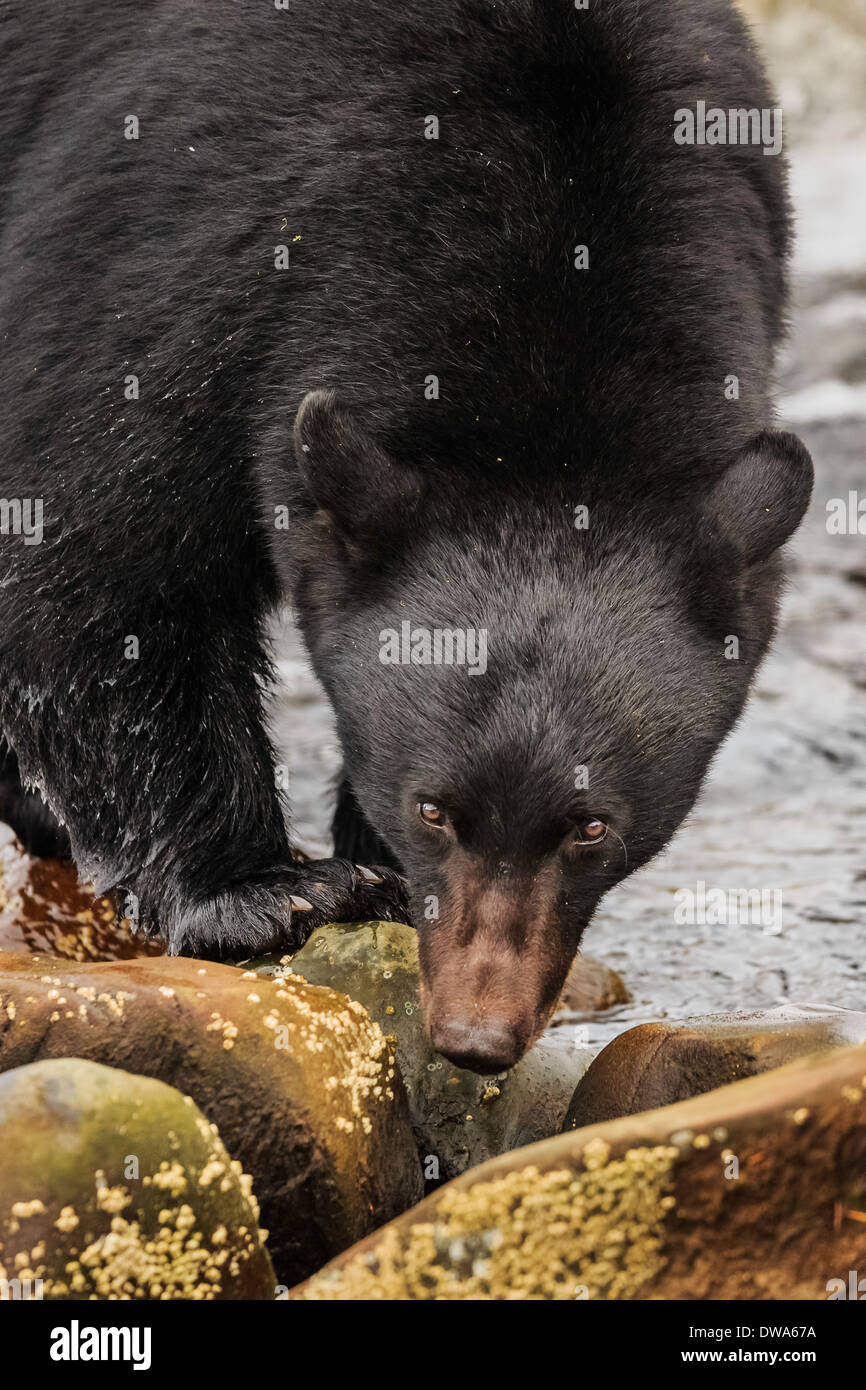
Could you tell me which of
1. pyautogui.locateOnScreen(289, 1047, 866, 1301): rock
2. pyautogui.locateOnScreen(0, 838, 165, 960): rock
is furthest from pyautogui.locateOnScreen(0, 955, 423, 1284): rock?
pyautogui.locateOnScreen(0, 838, 165, 960): rock

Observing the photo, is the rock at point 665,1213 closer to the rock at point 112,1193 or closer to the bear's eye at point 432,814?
the rock at point 112,1193

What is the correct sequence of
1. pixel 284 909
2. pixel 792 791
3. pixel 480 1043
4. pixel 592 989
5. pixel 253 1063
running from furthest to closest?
pixel 792 791 < pixel 592 989 < pixel 284 909 < pixel 480 1043 < pixel 253 1063

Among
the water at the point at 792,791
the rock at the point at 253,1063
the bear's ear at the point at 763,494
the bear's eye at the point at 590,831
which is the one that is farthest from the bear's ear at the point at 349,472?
the rock at the point at 253,1063

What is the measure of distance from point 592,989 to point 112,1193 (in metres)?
3.31

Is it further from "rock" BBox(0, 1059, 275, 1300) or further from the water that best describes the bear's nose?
the water

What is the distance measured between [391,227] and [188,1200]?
2.98 meters

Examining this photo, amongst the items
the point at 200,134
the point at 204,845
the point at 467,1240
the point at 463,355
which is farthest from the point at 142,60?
the point at 467,1240

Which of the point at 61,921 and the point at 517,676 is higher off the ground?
the point at 517,676

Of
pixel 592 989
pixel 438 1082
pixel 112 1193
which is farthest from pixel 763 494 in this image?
pixel 112 1193

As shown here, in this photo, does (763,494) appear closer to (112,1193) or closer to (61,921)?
(112,1193)

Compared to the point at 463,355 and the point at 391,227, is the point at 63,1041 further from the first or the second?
the point at 391,227

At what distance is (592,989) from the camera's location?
21.6 feet

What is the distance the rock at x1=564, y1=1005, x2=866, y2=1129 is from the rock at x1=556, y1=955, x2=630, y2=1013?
68.7 inches

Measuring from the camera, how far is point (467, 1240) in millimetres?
3574
